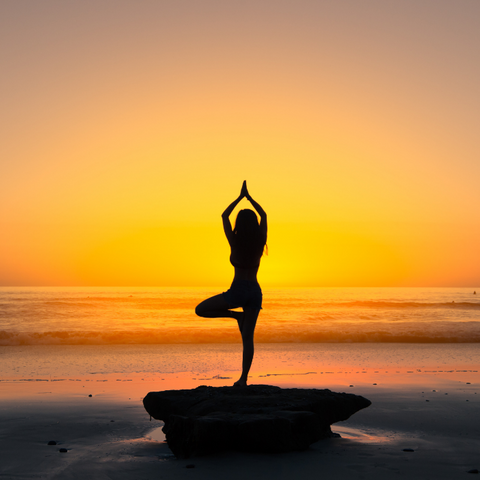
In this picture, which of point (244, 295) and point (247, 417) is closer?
point (247, 417)

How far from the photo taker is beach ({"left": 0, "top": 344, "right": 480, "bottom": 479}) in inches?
141

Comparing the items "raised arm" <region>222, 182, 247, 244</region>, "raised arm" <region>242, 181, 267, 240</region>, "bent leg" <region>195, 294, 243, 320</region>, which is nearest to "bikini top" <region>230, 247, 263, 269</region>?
"raised arm" <region>222, 182, 247, 244</region>

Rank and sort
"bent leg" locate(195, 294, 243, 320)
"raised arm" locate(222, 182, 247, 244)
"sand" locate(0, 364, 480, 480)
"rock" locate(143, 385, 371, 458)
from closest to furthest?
"sand" locate(0, 364, 480, 480) → "rock" locate(143, 385, 371, 458) → "bent leg" locate(195, 294, 243, 320) → "raised arm" locate(222, 182, 247, 244)

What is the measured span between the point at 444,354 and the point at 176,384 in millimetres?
8488

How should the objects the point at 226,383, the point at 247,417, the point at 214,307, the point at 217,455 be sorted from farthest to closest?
the point at 226,383 < the point at 214,307 < the point at 247,417 < the point at 217,455

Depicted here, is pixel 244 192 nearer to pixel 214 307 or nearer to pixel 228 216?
pixel 228 216

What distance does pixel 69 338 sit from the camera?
16.3 m

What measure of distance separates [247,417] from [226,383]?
427 centimetres

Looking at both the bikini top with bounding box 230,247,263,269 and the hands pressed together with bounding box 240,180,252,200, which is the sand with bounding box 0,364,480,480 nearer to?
the bikini top with bounding box 230,247,263,269

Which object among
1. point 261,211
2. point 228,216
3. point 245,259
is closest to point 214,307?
point 245,259

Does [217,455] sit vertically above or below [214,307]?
below

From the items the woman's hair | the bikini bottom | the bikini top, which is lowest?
the bikini bottom

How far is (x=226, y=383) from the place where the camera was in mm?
8008

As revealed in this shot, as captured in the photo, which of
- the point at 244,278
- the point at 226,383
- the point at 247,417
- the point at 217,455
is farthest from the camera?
the point at 226,383
